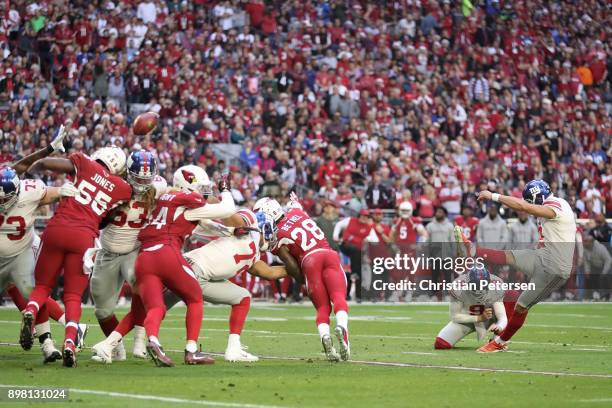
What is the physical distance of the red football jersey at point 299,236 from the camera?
10.5 meters

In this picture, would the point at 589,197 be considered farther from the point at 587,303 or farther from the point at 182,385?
the point at 182,385

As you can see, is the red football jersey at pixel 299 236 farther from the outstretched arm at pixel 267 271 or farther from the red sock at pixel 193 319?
the red sock at pixel 193 319

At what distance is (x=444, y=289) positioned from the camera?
67.0 ft

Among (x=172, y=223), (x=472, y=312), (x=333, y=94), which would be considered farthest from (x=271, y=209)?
(x=333, y=94)

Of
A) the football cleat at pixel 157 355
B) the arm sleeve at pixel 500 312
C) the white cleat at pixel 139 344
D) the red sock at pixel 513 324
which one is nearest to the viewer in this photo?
the football cleat at pixel 157 355

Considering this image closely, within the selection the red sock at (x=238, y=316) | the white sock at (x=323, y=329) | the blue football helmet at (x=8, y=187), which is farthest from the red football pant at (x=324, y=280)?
the blue football helmet at (x=8, y=187)

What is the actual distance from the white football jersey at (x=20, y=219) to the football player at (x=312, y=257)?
1949 millimetres

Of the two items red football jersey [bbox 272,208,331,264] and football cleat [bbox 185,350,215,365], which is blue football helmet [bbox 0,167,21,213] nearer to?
football cleat [bbox 185,350,215,365]

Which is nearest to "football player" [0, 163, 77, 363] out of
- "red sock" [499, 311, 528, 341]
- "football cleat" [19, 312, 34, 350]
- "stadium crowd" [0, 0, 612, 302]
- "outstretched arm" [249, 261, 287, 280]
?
"football cleat" [19, 312, 34, 350]

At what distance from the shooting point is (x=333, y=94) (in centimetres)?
2595

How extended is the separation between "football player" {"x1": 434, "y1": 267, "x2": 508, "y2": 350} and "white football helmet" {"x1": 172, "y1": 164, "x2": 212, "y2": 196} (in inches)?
122

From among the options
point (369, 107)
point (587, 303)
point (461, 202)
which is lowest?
point (587, 303)

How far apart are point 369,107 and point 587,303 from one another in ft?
24.6

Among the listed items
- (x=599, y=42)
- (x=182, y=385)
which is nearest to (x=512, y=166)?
(x=599, y=42)
